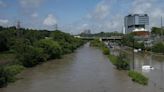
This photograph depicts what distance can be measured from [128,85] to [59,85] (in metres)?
5.43

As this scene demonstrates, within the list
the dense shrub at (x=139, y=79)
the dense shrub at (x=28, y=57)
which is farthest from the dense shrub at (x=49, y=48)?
the dense shrub at (x=139, y=79)

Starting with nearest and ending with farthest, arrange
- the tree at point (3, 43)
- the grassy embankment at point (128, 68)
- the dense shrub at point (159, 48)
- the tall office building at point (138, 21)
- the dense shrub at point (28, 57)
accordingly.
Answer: the grassy embankment at point (128, 68) < the dense shrub at point (28, 57) < the tree at point (3, 43) < the dense shrub at point (159, 48) < the tall office building at point (138, 21)

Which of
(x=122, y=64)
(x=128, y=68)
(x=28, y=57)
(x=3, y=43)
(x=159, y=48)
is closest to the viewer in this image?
(x=122, y=64)

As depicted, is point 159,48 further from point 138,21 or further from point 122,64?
point 138,21

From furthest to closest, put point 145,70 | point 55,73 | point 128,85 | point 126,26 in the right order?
point 126,26, point 145,70, point 55,73, point 128,85

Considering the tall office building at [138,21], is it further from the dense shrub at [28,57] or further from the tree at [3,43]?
the dense shrub at [28,57]

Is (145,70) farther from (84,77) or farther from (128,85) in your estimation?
(128,85)

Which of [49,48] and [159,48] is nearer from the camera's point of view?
[49,48]

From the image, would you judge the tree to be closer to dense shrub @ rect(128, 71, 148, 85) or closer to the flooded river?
the flooded river

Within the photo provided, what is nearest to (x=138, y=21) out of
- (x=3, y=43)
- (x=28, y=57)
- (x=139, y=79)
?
(x=3, y=43)

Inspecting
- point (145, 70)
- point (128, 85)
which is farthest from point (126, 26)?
point (128, 85)

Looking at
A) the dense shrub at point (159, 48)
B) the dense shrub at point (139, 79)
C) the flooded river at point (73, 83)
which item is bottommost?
the flooded river at point (73, 83)

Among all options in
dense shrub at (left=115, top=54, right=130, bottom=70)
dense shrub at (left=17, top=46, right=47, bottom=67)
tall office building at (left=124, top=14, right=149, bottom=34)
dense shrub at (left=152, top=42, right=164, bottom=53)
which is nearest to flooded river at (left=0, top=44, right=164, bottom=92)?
dense shrub at (left=115, top=54, right=130, bottom=70)

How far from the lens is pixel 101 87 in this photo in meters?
26.1
